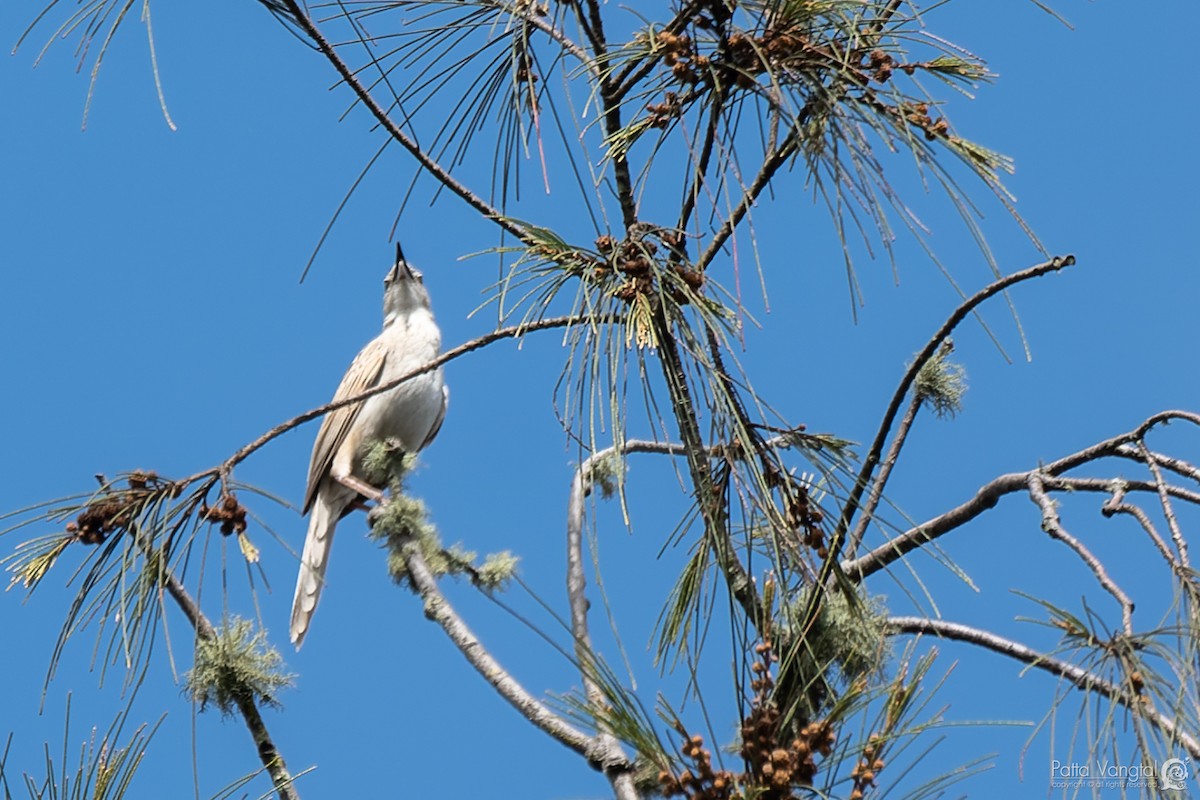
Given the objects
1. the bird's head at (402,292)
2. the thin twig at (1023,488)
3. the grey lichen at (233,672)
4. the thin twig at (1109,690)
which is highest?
the bird's head at (402,292)

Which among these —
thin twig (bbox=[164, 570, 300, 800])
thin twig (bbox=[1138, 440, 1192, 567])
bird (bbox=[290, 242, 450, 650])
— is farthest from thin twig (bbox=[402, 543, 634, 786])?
bird (bbox=[290, 242, 450, 650])

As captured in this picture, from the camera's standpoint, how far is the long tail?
5988 mm

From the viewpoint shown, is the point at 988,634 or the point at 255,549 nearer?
the point at 255,549

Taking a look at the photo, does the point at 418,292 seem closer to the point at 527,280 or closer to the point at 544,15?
the point at 544,15

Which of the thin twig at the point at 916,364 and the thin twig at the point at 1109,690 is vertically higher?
the thin twig at the point at 916,364

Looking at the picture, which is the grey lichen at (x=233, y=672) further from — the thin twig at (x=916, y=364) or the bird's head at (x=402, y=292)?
the bird's head at (x=402, y=292)

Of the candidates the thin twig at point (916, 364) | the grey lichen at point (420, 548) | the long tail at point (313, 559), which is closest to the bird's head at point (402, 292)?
the long tail at point (313, 559)

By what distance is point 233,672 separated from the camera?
10.8ft

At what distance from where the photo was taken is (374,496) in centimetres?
471

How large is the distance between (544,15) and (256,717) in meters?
1.76

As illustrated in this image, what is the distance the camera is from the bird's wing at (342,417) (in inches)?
Answer: 239

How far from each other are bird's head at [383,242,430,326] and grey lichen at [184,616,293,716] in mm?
3697

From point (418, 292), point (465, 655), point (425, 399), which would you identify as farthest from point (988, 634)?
point (418, 292)

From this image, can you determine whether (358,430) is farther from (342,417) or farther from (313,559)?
(313,559)
